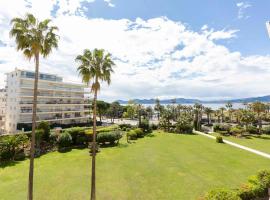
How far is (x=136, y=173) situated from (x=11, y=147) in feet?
86.5

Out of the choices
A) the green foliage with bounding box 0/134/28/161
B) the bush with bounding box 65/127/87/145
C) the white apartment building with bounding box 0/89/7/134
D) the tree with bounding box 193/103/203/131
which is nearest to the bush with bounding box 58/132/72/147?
the bush with bounding box 65/127/87/145

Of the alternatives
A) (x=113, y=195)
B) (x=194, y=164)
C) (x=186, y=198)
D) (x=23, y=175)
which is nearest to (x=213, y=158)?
(x=194, y=164)

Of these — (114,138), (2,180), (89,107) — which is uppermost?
(89,107)

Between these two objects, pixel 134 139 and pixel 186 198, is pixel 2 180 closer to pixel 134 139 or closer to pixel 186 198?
pixel 186 198

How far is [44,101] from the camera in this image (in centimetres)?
8169

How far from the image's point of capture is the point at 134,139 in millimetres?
61375

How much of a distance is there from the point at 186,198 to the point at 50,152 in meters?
34.7

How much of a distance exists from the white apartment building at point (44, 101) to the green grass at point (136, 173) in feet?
110

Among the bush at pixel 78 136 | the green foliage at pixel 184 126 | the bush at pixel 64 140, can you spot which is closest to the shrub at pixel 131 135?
the bush at pixel 78 136

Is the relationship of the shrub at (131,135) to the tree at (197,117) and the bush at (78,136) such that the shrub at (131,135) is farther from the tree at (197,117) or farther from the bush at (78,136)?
the tree at (197,117)

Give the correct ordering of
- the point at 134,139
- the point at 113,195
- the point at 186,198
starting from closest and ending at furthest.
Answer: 1. the point at 186,198
2. the point at 113,195
3. the point at 134,139

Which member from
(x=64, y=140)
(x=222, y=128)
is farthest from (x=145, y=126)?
(x=64, y=140)

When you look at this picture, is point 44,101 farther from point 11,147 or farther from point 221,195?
point 221,195

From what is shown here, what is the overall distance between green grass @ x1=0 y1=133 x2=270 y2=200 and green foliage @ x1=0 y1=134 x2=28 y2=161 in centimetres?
339
